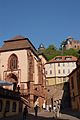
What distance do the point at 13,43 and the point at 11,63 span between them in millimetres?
5459

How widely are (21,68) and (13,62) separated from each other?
110 inches

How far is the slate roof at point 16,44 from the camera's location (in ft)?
165

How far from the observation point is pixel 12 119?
26.2 m

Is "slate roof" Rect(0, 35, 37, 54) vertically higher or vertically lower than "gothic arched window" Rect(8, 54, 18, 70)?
higher

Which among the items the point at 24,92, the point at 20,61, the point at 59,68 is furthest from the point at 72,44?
the point at 24,92

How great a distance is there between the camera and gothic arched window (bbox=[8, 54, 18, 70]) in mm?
49362

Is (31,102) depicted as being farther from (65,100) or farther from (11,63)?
(65,100)

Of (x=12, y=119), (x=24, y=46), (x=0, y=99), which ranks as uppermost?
(x=24, y=46)

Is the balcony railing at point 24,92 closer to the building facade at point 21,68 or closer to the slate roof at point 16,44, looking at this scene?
the building facade at point 21,68

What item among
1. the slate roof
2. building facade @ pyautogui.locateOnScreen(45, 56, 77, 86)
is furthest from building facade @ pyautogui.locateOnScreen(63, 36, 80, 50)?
the slate roof

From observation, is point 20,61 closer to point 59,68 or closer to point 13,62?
point 13,62

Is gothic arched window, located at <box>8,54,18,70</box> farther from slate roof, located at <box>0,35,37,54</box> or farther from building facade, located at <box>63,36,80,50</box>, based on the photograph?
building facade, located at <box>63,36,80,50</box>

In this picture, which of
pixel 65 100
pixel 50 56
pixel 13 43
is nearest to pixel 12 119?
pixel 13 43

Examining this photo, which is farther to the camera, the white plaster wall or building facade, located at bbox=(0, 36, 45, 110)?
the white plaster wall
